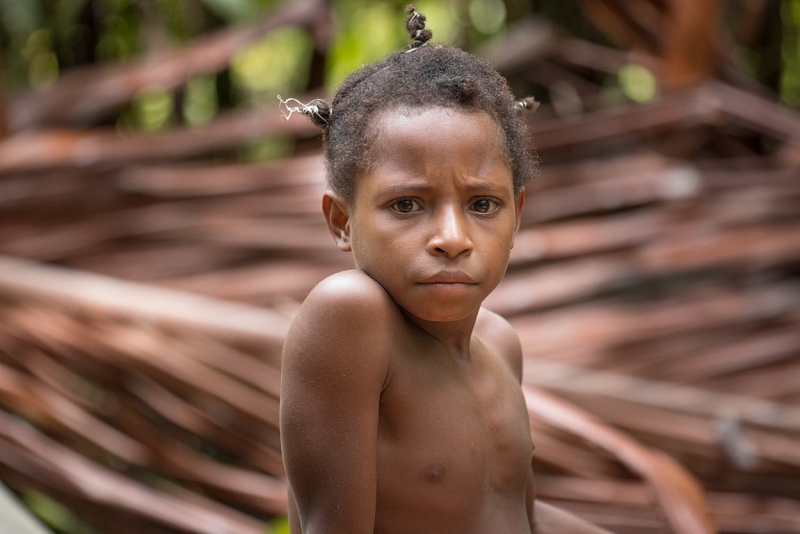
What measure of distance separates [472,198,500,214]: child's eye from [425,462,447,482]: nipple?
35cm

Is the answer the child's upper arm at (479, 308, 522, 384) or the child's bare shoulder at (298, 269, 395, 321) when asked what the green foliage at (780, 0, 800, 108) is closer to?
the child's upper arm at (479, 308, 522, 384)

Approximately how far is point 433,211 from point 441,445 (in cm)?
32

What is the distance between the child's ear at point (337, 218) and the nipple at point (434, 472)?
343mm

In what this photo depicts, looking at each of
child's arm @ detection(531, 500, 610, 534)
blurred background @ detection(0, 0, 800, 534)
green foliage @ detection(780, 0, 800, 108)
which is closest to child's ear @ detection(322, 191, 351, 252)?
child's arm @ detection(531, 500, 610, 534)

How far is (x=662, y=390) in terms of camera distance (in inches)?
110

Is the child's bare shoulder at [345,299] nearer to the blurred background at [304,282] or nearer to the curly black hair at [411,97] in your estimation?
the curly black hair at [411,97]

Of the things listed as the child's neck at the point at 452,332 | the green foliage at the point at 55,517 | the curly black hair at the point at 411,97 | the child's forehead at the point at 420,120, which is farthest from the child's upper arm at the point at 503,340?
the green foliage at the point at 55,517

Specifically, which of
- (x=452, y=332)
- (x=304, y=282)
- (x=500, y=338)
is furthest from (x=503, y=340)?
(x=304, y=282)

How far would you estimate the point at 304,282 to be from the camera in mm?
3303

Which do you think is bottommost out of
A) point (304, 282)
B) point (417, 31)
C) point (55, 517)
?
point (55, 517)

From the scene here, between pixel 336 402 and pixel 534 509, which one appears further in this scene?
pixel 534 509

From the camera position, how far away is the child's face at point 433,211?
4.01 ft

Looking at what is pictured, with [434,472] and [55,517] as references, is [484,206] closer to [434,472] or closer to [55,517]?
[434,472]

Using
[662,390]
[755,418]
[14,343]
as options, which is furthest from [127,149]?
[755,418]
